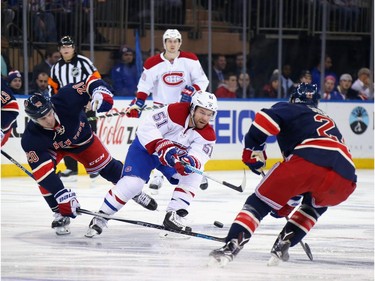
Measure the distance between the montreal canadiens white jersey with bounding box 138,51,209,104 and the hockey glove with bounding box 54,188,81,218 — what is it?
309cm

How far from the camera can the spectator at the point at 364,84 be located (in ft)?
40.1

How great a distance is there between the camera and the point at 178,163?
602 cm

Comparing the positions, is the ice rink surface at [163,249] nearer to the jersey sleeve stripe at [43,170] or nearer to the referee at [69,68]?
the jersey sleeve stripe at [43,170]

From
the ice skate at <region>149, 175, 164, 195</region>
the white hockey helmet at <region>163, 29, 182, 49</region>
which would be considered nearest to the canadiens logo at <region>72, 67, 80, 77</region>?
the white hockey helmet at <region>163, 29, 182, 49</region>

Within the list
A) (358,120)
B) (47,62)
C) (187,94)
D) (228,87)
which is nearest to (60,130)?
(187,94)

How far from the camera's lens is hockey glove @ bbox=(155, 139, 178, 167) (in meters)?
5.99

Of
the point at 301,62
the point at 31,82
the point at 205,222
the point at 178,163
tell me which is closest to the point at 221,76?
the point at 301,62

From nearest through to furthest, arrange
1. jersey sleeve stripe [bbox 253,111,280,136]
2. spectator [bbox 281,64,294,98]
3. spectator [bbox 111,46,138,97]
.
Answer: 1. jersey sleeve stripe [bbox 253,111,280,136]
2. spectator [bbox 111,46,138,97]
3. spectator [bbox 281,64,294,98]

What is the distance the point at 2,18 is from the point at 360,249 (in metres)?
5.27

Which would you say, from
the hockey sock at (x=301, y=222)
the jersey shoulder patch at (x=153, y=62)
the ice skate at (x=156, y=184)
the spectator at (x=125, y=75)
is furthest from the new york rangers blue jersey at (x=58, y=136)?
the spectator at (x=125, y=75)

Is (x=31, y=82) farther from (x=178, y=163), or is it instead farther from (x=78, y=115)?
(x=178, y=163)

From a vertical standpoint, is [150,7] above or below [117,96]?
above

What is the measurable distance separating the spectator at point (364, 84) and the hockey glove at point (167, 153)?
652cm

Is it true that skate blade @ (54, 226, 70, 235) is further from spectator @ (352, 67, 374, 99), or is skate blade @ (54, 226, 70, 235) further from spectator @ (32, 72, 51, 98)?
spectator @ (352, 67, 374, 99)
